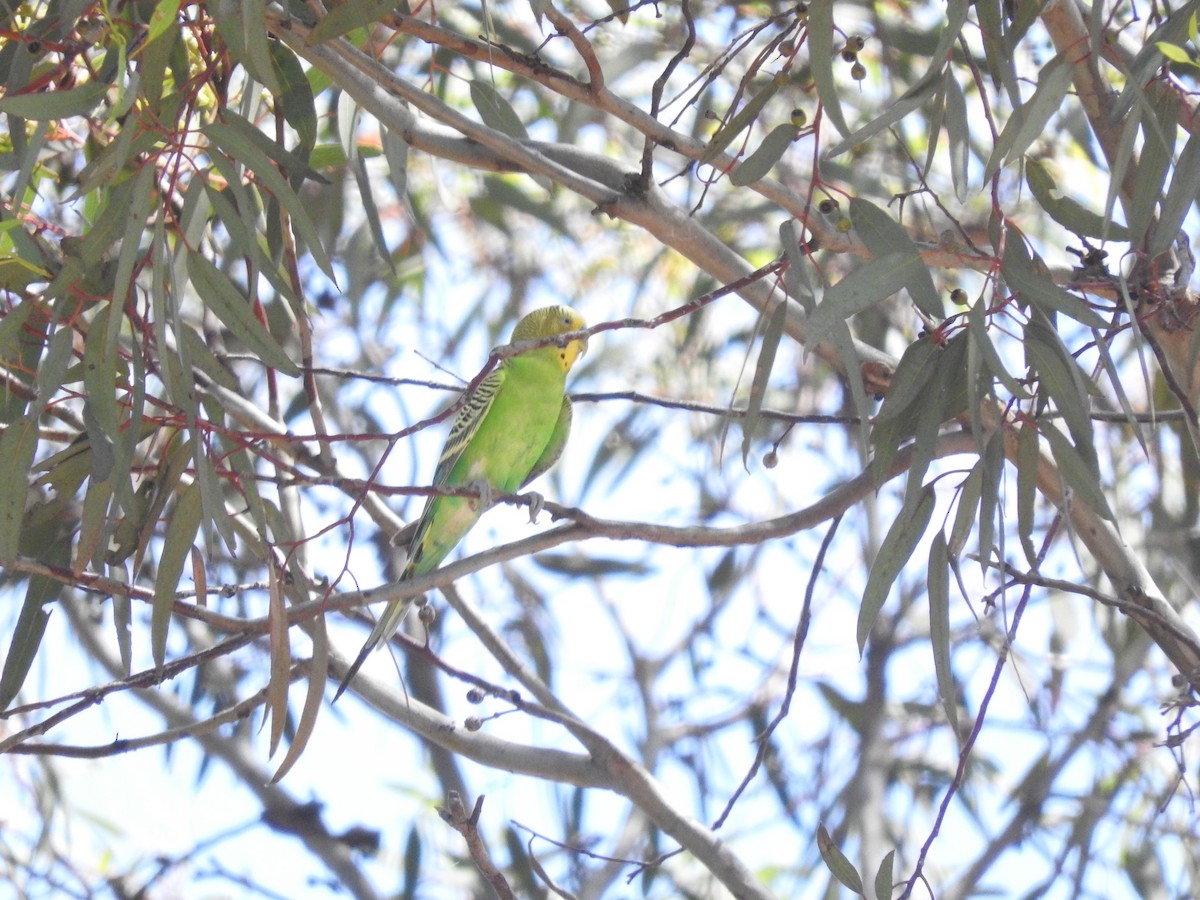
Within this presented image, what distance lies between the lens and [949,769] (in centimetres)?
452

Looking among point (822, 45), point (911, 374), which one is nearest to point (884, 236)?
point (911, 374)

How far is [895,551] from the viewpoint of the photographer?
1863 millimetres

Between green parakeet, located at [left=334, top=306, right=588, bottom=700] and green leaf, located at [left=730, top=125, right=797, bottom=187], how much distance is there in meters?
1.46

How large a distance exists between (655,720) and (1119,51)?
2.60 meters

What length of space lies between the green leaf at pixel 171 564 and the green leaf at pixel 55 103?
1.93ft

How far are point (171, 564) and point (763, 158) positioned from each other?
3.60 ft

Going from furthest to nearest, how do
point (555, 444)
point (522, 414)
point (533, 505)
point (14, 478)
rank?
point (555, 444) → point (522, 414) → point (533, 505) → point (14, 478)

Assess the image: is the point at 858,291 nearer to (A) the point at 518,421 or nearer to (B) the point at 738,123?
(B) the point at 738,123

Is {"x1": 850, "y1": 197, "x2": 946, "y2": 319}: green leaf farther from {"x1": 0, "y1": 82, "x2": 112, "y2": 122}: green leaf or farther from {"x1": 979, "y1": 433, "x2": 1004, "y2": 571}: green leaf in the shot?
{"x1": 0, "y1": 82, "x2": 112, "y2": 122}: green leaf

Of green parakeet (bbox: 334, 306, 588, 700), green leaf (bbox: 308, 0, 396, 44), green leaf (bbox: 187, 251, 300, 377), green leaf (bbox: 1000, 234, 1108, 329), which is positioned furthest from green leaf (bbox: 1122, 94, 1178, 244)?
green parakeet (bbox: 334, 306, 588, 700)

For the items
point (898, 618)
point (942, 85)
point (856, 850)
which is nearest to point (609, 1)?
point (942, 85)

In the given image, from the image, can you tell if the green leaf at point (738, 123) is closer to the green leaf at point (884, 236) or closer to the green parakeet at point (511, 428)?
the green leaf at point (884, 236)

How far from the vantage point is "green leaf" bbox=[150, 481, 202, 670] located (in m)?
1.99

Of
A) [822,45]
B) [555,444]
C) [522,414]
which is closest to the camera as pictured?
[822,45]
